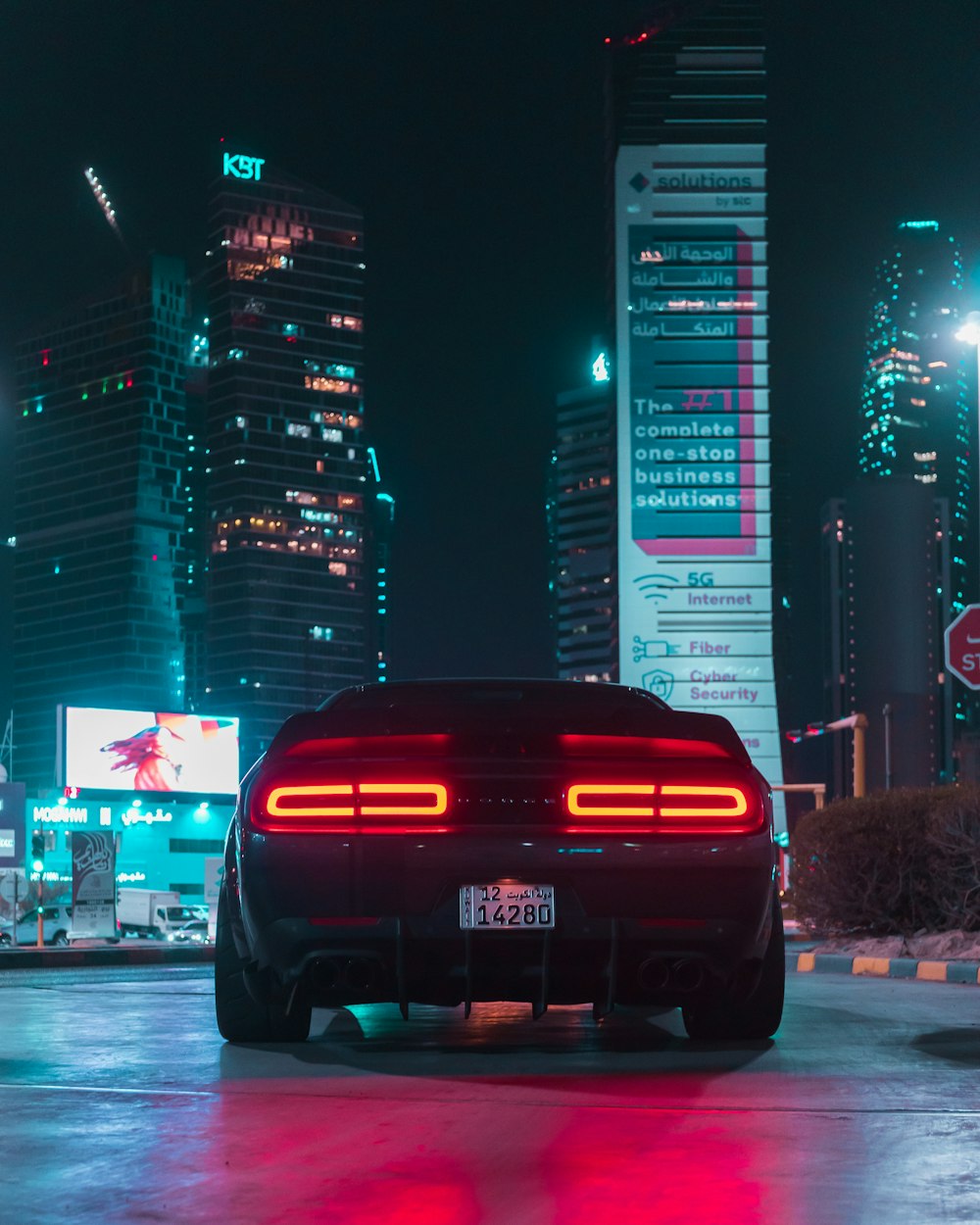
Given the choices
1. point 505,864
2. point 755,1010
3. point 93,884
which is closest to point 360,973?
point 505,864

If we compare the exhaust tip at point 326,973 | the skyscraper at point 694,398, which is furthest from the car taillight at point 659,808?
the skyscraper at point 694,398

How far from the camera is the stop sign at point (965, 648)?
1744cm

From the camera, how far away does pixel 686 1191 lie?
149 inches

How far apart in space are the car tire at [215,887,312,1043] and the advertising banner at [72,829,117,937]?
21135 millimetres

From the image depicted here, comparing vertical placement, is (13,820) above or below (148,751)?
below

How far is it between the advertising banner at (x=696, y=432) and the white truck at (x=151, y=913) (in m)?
46.2

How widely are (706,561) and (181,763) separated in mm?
32067

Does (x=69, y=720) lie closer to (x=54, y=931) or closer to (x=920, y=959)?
(x=54, y=931)

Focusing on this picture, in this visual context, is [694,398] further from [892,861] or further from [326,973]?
[326,973]

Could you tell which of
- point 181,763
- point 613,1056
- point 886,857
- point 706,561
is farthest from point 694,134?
point 613,1056

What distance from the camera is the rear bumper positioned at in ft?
18.2

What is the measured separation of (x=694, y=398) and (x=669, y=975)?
94.7m

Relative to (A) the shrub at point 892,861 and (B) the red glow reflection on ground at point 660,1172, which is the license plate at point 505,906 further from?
(A) the shrub at point 892,861

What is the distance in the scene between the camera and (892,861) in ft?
55.3
